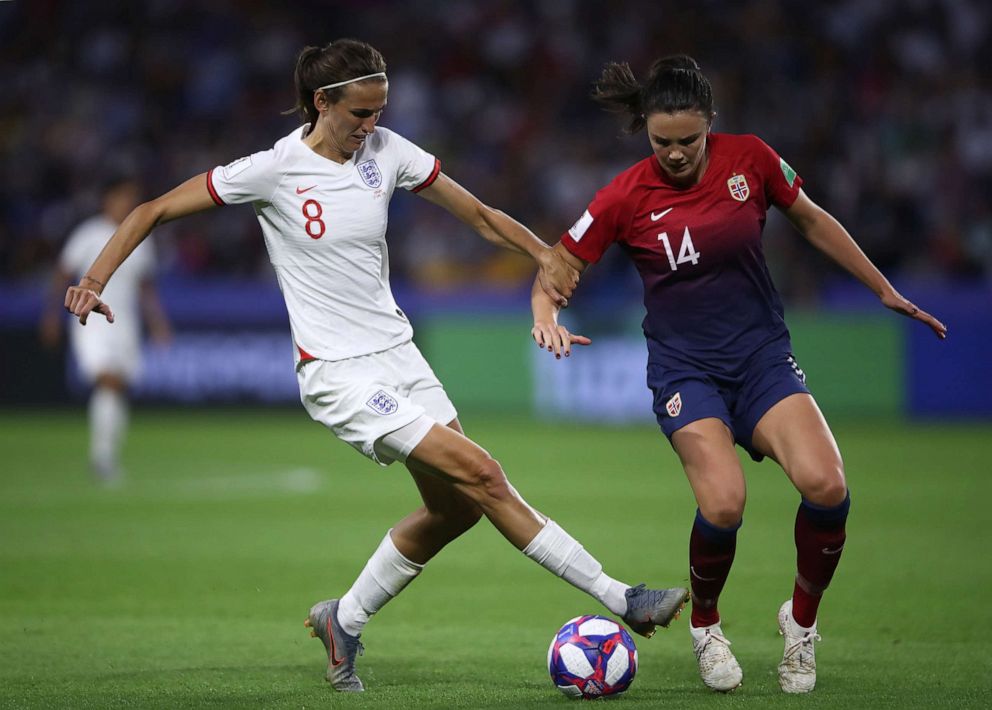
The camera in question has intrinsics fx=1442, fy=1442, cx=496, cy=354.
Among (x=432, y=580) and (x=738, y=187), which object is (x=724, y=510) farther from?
(x=432, y=580)

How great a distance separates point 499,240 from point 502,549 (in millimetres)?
4055

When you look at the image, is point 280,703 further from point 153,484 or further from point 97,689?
point 153,484

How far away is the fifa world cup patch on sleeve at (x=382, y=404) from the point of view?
5.57 metres

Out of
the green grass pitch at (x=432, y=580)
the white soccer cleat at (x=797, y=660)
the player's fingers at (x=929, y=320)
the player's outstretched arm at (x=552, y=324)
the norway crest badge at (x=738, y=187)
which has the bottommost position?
the green grass pitch at (x=432, y=580)

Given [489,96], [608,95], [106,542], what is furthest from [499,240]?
[489,96]

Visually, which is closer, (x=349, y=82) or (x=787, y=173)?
(x=349, y=82)

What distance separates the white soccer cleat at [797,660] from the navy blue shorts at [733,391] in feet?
2.31

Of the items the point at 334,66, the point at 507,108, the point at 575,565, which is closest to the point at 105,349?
the point at 334,66

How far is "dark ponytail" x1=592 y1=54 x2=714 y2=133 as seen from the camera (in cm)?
550

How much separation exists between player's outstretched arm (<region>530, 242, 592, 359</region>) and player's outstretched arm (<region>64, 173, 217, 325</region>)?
1.34m

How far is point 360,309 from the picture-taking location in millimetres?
5766

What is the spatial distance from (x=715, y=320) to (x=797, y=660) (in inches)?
53.4

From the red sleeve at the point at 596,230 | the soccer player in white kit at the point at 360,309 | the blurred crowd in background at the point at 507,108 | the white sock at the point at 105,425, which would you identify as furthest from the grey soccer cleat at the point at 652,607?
the blurred crowd in background at the point at 507,108

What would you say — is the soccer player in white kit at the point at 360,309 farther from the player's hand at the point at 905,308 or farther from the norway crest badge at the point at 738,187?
the player's hand at the point at 905,308
